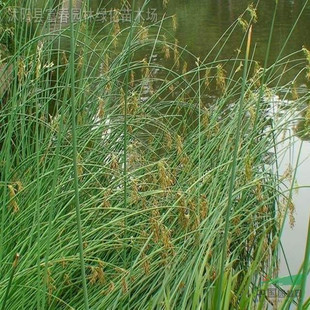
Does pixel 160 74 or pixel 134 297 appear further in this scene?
pixel 160 74

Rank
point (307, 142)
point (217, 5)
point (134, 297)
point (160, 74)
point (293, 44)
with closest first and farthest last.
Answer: point (134, 297) → point (307, 142) → point (160, 74) → point (293, 44) → point (217, 5)

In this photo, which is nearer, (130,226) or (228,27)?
(130,226)

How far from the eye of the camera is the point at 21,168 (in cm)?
182

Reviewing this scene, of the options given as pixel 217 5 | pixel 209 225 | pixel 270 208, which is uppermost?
pixel 209 225

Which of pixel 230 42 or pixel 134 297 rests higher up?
pixel 134 297

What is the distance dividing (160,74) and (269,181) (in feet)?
9.94

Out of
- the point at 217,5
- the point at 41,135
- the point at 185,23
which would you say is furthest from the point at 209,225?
the point at 217,5

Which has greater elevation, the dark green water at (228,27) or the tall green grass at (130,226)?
the tall green grass at (130,226)

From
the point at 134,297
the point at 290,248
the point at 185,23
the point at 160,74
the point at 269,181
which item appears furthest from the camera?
the point at 185,23

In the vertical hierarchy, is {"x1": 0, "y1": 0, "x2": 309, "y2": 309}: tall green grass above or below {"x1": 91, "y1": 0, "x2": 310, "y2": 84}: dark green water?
above

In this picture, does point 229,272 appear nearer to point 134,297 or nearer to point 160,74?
point 134,297

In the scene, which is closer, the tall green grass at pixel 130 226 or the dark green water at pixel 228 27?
the tall green grass at pixel 130 226

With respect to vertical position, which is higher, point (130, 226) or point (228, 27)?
point (130, 226)

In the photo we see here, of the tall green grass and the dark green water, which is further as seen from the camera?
the dark green water
